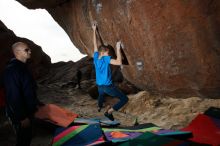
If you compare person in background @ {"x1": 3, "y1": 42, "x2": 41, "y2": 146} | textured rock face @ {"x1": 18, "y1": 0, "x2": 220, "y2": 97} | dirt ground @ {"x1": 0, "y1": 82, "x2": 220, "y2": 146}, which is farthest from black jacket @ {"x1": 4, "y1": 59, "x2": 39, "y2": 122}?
textured rock face @ {"x1": 18, "y1": 0, "x2": 220, "y2": 97}

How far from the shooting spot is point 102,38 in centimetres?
589

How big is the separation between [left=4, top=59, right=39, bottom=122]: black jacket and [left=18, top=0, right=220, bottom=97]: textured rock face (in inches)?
84.5

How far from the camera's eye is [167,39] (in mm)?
4500

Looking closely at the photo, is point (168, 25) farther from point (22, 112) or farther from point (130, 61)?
point (22, 112)

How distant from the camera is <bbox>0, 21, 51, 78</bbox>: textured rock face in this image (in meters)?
10.7

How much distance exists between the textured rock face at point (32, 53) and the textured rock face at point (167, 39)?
17.9 feet

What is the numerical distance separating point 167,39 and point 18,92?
244 cm

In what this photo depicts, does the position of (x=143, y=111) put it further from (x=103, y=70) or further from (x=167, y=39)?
(x=167, y=39)

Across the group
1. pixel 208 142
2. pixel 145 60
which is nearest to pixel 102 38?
pixel 145 60

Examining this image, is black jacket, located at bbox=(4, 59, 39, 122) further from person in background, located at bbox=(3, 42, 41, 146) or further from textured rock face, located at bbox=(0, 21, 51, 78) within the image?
textured rock face, located at bbox=(0, 21, 51, 78)

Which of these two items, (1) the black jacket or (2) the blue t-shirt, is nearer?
(1) the black jacket

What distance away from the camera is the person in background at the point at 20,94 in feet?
11.1

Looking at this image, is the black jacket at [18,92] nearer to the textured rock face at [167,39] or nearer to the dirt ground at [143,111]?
the dirt ground at [143,111]

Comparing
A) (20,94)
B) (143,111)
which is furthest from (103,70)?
(143,111)
